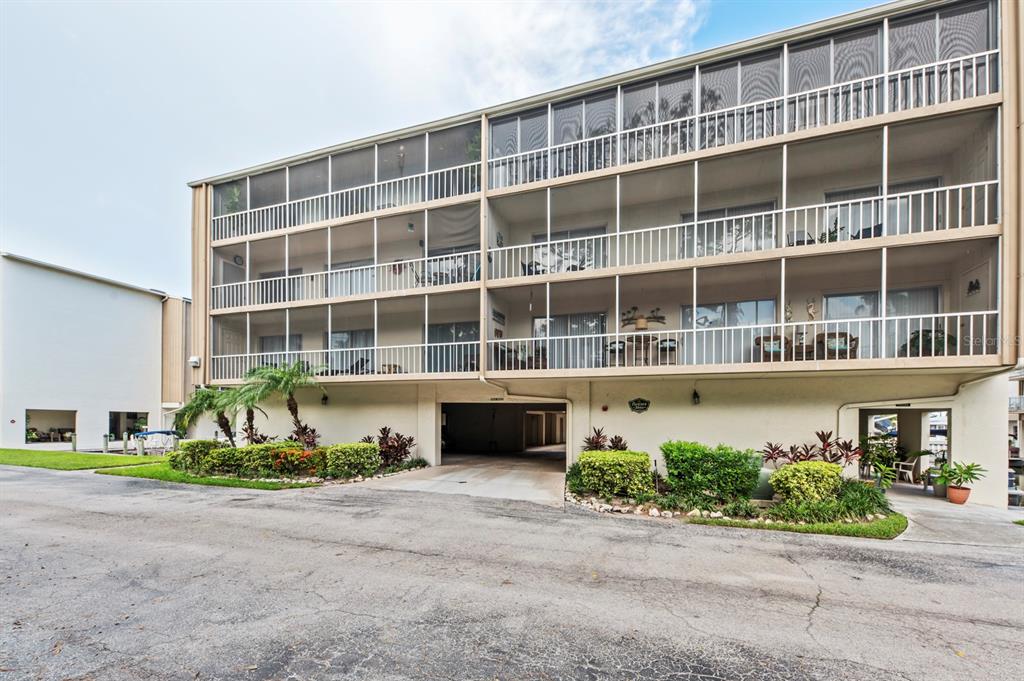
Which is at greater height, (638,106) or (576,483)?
(638,106)

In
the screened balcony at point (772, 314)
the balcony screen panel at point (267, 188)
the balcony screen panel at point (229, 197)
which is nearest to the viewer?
the screened balcony at point (772, 314)

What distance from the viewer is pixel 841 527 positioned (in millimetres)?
7449

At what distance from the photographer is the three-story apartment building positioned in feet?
31.1

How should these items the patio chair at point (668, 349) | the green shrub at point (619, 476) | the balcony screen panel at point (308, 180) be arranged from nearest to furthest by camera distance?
the green shrub at point (619, 476) < the patio chair at point (668, 349) < the balcony screen panel at point (308, 180)

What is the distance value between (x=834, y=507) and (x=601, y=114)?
35.2 ft

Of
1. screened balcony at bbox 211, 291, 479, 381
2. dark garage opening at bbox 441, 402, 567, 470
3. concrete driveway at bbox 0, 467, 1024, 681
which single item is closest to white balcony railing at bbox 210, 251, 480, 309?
screened balcony at bbox 211, 291, 479, 381

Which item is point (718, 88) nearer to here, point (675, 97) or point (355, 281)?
point (675, 97)

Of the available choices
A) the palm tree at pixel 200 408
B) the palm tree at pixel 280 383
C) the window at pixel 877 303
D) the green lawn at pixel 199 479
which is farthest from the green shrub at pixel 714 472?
the palm tree at pixel 200 408

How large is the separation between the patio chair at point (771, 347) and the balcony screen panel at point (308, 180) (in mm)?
14441

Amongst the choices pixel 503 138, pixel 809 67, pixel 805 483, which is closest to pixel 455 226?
pixel 503 138

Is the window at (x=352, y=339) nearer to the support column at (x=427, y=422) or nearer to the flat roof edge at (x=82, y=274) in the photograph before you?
the support column at (x=427, y=422)

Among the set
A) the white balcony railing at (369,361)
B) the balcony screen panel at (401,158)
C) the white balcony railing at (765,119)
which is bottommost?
the white balcony railing at (369,361)

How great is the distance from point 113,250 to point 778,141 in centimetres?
5153

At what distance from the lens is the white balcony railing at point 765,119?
30.8ft
